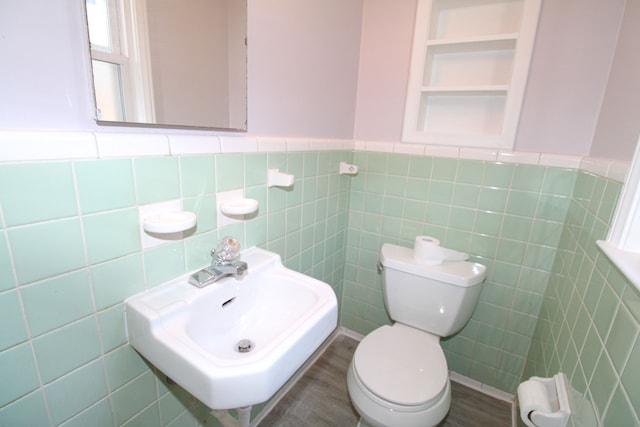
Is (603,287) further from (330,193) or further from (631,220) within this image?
(330,193)

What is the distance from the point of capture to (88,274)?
0.67 m

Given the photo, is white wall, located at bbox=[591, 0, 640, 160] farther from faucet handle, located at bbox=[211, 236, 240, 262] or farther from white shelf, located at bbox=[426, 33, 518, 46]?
faucet handle, located at bbox=[211, 236, 240, 262]

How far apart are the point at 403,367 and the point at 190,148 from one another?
3.70 feet

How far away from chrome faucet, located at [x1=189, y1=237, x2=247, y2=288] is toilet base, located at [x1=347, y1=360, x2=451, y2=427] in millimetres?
682

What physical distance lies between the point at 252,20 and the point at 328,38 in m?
0.49

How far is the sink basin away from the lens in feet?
2.00

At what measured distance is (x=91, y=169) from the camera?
636 millimetres

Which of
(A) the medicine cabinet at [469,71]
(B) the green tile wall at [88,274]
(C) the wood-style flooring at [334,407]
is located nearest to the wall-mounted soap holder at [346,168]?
(A) the medicine cabinet at [469,71]

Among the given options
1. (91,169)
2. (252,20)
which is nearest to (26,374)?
(91,169)

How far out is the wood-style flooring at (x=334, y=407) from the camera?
1.46m

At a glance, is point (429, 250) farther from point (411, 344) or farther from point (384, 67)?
point (384, 67)

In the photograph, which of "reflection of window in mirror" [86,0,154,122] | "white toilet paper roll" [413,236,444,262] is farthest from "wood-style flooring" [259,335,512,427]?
"reflection of window in mirror" [86,0,154,122]

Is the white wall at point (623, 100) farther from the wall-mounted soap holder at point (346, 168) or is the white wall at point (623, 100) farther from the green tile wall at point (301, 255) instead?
the wall-mounted soap holder at point (346, 168)

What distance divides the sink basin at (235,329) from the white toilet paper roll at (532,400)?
0.51 metres
